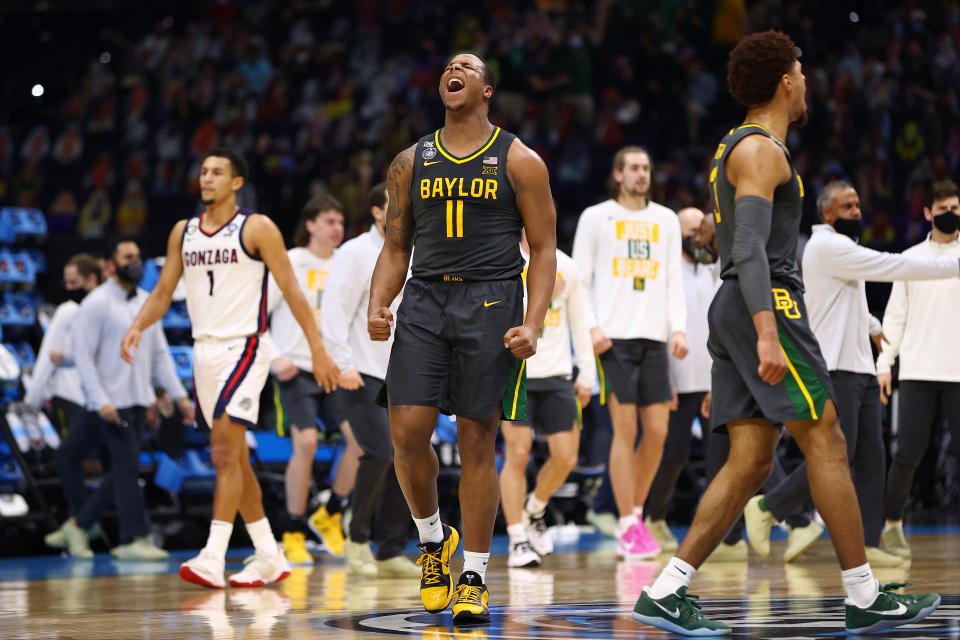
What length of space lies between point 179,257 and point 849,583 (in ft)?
12.2

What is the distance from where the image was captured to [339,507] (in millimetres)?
8656

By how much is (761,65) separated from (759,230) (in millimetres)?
632

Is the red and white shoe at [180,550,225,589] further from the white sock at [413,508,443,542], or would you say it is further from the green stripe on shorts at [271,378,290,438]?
the green stripe on shorts at [271,378,290,438]

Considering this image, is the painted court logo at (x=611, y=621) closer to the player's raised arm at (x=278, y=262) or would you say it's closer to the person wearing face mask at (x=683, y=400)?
the player's raised arm at (x=278, y=262)

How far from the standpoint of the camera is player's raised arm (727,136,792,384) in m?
4.24

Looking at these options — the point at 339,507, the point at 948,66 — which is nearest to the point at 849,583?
the point at 339,507

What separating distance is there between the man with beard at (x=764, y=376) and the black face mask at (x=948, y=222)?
2902 mm

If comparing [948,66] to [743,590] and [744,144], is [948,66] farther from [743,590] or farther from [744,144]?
[744,144]

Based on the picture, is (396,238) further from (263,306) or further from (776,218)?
(263,306)

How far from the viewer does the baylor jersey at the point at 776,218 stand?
14.6 ft

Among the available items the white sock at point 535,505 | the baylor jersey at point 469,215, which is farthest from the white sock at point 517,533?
the baylor jersey at point 469,215

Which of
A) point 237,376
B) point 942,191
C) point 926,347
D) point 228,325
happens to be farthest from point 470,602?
point 942,191

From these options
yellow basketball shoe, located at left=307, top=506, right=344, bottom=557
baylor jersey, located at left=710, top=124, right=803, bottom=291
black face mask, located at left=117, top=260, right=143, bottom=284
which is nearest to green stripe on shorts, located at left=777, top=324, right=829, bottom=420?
baylor jersey, located at left=710, top=124, right=803, bottom=291

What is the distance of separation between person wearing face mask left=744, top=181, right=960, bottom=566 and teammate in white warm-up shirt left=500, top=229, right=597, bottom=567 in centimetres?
120
